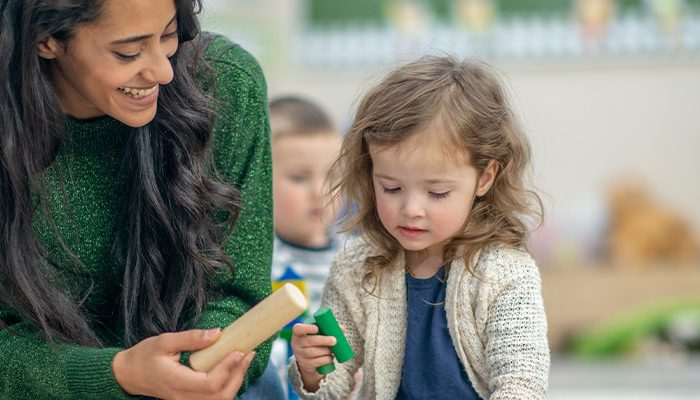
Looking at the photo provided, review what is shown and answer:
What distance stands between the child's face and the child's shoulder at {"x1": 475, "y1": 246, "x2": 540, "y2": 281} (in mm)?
954

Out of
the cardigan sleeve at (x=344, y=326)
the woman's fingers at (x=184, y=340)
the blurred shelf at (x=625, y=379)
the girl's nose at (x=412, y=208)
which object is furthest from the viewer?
the blurred shelf at (x=625, y=379)

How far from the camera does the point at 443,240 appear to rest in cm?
148

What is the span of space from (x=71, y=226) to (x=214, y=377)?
0.33m

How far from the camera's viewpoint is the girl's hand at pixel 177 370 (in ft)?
4.28

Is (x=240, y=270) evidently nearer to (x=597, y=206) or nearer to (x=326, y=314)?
(x=326, y=314)

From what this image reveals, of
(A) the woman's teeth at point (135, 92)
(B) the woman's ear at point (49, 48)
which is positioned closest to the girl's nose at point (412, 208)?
(A) the woman's teeth at point (135, 92)

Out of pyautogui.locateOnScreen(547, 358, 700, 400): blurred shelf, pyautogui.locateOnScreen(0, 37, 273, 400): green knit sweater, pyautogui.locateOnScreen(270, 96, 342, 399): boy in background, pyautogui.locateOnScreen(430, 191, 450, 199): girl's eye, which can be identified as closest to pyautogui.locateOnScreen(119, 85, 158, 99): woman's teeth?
pyautogui.locateOnScreen(0, 37, 273, 400): green knit sweater

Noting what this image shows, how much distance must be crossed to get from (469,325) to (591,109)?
12.9ft

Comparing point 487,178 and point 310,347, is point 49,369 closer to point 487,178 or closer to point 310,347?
point 310,347

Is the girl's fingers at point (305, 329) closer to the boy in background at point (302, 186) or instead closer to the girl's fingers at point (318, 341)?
the girl's fingers at point (318, 341)

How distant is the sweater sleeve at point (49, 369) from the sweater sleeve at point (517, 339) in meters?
0.45

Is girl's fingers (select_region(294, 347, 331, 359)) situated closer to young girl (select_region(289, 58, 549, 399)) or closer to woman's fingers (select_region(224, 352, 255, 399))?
young girl (select_region(289, 58, 549, 399))

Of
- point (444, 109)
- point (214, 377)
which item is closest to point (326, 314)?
point (214, 377)

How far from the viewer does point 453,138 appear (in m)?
1.42
